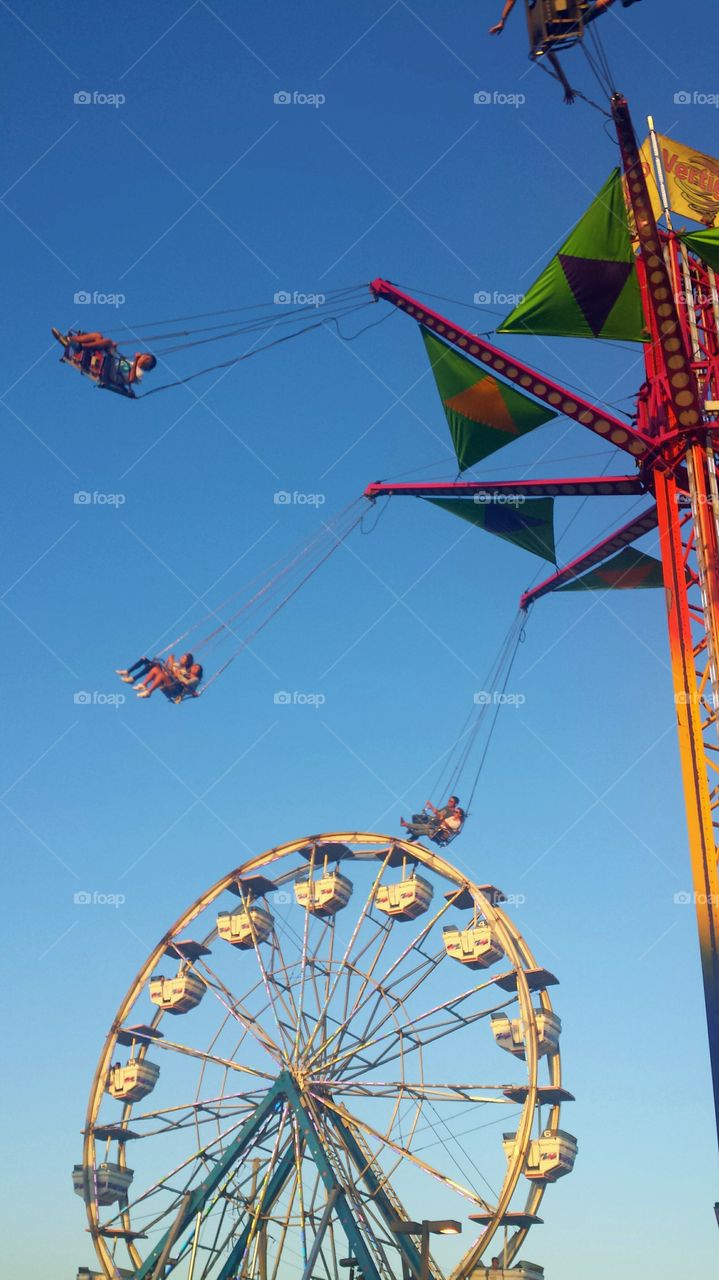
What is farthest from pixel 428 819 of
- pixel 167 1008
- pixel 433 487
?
pixel 433 487

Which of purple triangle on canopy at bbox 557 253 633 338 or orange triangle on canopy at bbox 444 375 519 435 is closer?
purple triangle on canopy at bbox 557 253 633 338

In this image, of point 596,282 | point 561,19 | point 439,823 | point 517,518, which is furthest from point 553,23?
point 439,823

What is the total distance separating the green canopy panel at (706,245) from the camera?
23375 millimetres

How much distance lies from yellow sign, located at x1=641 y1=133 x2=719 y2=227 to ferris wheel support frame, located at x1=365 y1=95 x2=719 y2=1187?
1.09m

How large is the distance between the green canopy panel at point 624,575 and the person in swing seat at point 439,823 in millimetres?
8885

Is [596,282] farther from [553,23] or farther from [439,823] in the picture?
[439,823]

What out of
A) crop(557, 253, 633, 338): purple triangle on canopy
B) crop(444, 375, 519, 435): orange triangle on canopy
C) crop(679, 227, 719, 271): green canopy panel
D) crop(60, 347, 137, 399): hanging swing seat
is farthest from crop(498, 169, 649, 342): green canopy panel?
crop(60, 347, 137, 399): hanging swing seat

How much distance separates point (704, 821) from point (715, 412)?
21.0ft

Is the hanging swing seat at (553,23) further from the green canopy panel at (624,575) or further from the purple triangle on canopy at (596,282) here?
A: the green canopy panel at (624,575)

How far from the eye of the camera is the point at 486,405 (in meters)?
25.0

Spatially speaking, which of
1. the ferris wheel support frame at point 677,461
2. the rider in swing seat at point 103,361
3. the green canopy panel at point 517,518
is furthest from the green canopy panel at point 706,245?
the rider in swing seat at point 103,361

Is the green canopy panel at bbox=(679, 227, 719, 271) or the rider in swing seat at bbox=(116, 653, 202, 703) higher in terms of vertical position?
the green canopy panel at bbox=(679, 227, 719, 271)

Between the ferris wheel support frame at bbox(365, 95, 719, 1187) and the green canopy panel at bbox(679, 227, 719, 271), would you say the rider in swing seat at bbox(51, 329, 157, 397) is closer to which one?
the ferris wheel support frame at bbox(365, 95, 719, 1187)

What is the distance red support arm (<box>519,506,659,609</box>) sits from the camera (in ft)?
78.0
